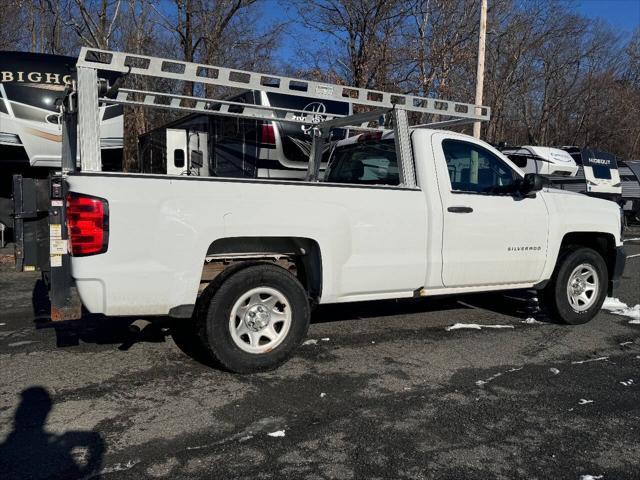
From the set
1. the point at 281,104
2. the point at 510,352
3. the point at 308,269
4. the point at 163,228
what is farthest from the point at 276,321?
the point at 281,104

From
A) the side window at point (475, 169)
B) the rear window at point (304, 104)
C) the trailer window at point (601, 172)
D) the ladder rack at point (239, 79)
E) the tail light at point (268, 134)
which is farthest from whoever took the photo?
the trailer window at point (601, 172)

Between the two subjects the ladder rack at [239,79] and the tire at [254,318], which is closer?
the ladder rack at [239,79]

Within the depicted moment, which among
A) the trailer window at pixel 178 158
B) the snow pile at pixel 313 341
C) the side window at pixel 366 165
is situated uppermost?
the trailer window at pixel 178 158

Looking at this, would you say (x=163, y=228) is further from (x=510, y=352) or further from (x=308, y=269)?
(x=510, y=352)

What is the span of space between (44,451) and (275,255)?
2127mm

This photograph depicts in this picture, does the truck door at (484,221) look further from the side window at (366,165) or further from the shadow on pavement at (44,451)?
the shadow on pavement at (44,451)

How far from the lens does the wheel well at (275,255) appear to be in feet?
14.4

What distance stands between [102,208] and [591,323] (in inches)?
209

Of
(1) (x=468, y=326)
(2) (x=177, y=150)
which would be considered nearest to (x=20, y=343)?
(1) (x=468, y=326)

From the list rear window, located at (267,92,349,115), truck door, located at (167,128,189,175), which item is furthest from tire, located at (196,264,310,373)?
truck door, located at (167,128,189,175)

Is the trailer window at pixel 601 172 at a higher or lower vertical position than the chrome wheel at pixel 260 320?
higher

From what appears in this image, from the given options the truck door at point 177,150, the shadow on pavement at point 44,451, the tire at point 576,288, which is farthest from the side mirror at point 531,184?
the truck door at point 177,150

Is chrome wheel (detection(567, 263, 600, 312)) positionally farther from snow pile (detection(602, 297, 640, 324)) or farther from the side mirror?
the side mirror

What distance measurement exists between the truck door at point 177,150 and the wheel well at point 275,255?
636 centimetres
